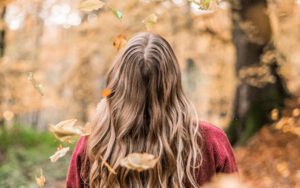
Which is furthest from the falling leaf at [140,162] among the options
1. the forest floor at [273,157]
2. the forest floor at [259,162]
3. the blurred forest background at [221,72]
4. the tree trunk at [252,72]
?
the tree trunk at [252,72]

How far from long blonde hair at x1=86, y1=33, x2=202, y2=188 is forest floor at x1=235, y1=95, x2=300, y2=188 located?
537 cm

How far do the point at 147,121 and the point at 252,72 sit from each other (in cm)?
771

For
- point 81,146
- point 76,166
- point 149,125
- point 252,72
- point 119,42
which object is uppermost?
point 119,42

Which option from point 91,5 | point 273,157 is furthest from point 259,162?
point 91,5

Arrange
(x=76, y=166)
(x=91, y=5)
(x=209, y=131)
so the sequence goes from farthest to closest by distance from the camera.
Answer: (x=76, y=166) < (x=209, y=131) < (x=91, y=5)

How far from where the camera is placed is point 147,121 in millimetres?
2461

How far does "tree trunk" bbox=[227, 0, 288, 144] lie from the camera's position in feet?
32.6

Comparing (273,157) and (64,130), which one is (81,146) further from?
(273,157)

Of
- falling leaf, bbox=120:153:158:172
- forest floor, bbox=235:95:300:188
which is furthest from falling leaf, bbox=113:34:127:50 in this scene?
forest floor, bbox=235:95:300:188

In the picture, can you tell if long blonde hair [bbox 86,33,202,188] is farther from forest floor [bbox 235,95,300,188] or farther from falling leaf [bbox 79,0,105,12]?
forest floor [bbox 235,95,300,188]

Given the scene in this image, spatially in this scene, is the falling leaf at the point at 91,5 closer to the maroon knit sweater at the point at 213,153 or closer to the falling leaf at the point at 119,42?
the falling leaf at the point at 119,42

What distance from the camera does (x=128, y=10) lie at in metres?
11.4

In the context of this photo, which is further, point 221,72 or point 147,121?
point 221,72

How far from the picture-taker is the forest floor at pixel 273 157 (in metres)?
8.04
